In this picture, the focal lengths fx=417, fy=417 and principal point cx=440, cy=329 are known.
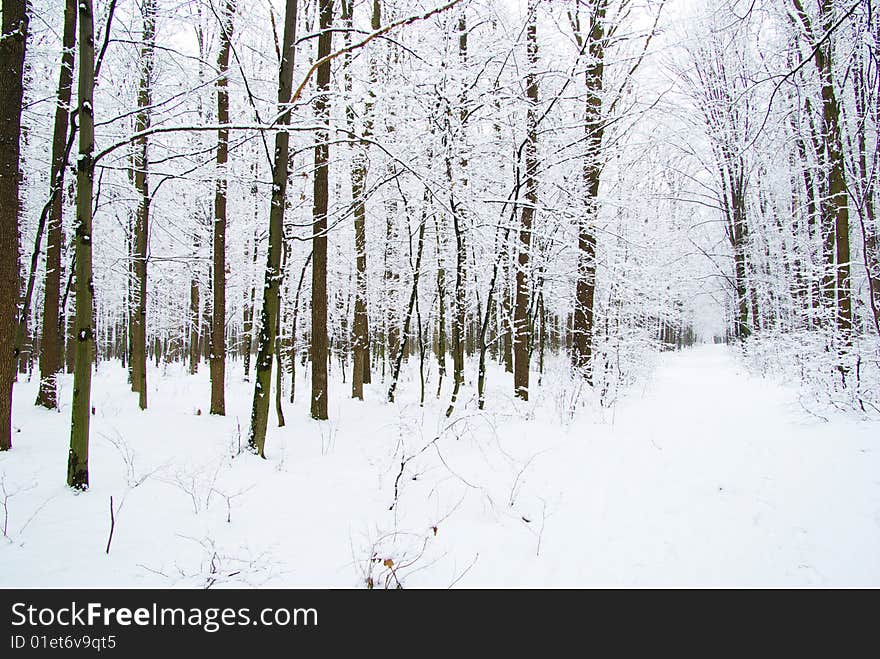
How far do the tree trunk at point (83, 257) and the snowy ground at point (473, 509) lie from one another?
1.40ft

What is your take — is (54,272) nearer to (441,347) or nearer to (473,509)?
(441,347)

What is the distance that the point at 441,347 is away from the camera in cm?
1015

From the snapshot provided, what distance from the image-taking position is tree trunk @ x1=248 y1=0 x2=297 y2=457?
5426 millimetres

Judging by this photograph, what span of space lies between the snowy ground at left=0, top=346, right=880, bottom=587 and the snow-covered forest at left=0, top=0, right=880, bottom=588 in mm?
29

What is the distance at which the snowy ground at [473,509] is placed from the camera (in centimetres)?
279

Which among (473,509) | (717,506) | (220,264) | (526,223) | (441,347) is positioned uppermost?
(526,223)

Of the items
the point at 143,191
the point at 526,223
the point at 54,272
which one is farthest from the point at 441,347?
the point at 54,272

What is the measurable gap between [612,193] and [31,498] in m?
12.1

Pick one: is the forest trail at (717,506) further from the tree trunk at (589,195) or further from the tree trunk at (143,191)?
the tree trunk at (143,191)

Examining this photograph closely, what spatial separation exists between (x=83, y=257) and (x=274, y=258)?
1.92 m

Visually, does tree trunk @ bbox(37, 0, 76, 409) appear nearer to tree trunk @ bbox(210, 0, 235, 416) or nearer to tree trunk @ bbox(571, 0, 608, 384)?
tree trunk @ bbox(210, 0, 235, 416)

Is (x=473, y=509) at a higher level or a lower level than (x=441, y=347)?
lower

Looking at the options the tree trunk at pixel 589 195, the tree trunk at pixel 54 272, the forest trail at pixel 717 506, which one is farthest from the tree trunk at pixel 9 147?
the tree trunk at pixel 589 195
